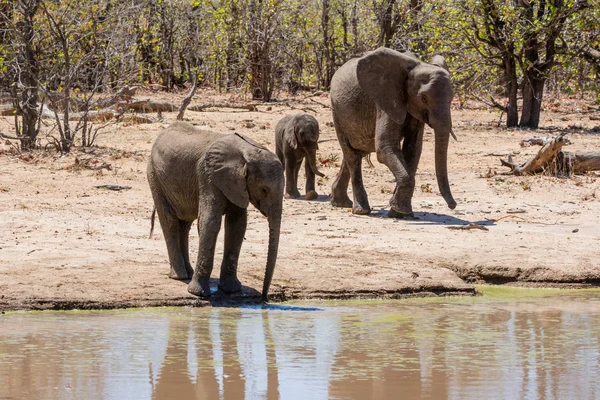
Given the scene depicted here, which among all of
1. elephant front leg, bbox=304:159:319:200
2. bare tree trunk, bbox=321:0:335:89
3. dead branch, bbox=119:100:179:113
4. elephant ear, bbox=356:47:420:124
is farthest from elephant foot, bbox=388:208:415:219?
bare tree trunk, bbox=321:0:335:89

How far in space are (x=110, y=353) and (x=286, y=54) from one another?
1984 centimetres

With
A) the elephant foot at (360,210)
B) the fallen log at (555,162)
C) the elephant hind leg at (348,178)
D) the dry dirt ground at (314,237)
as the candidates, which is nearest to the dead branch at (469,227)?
the dry dirt ground at (314,237)

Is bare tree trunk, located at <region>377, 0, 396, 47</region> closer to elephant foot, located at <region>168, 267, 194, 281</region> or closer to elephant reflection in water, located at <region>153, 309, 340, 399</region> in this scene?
elephant foot, located at <region>168, 267, 194, 281</region>

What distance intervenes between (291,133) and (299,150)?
Answer: 26 cm

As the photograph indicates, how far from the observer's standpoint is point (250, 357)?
23.5 ft

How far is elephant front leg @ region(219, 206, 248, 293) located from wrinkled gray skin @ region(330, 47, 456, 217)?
4.38 m

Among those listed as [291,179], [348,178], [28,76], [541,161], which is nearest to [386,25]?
[541,161]

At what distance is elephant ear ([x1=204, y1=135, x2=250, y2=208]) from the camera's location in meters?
8.34

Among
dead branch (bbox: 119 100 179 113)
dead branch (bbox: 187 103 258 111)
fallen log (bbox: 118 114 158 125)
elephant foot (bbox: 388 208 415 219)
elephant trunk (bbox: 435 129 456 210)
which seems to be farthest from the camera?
dead branch (bbox: 187 103 258 111)

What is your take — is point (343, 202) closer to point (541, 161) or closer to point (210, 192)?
point (541, 161)

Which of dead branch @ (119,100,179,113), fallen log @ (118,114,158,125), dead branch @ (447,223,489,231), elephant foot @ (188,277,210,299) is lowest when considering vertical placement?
elephant foot @ (188,277,210,299)

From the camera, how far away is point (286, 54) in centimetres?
2645

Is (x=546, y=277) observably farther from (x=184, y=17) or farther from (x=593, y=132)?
(x=184, y=17)

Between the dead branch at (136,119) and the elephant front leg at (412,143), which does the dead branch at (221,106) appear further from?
the elephant front leg at (412,143)
